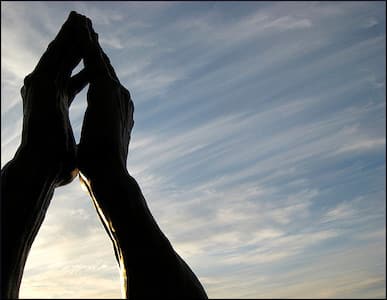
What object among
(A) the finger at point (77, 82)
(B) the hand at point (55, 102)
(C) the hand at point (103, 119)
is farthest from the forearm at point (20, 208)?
(A) the finger at point (77, 82)

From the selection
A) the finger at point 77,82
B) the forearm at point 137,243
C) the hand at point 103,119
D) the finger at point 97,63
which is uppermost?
the finger at point 97,63

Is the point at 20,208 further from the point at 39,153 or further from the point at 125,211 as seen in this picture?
the point at 125,211

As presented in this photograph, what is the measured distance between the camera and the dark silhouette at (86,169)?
13.8 ft

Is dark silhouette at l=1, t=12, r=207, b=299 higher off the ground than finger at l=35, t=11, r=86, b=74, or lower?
lower

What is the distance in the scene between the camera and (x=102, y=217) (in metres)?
4.89

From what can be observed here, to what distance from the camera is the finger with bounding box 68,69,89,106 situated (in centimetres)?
594

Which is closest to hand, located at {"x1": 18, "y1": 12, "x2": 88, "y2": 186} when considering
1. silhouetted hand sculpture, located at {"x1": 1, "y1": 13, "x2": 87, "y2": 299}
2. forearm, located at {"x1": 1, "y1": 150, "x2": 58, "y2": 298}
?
silhouetted hand sculpture, located at {"x1": 1, "y1": 13, "x2": 87, "y2": 299}

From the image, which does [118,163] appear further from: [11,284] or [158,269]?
[11,284]

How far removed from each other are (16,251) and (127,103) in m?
2.58

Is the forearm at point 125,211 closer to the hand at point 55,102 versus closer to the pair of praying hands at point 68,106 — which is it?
the pair of praying hands at point 68,106

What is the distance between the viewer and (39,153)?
4.88m

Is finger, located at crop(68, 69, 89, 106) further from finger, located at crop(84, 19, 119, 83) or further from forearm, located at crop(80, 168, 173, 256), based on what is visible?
forearm, located at crop(80, 168, 173, 256)

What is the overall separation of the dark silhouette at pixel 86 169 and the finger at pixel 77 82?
0.5 inches

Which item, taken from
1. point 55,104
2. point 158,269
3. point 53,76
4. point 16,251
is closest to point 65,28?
point 53,76
